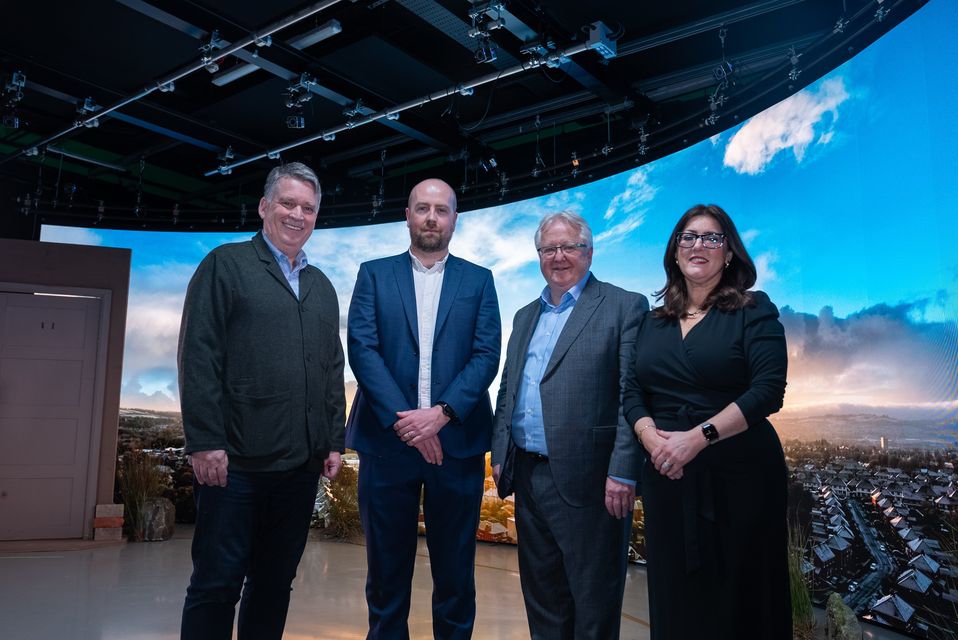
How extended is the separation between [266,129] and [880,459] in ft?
18.1

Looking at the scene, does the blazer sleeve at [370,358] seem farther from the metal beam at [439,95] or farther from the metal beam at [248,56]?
the metal beam at [248,56]

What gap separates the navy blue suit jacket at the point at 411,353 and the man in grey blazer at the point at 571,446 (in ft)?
0.35

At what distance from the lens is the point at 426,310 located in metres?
2.43

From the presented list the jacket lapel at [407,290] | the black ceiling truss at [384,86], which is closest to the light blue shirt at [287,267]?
the jacket lapel at [407,290]

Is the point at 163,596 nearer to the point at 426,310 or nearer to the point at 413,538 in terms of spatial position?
the point at 413,538

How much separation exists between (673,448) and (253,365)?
1267 millimetres

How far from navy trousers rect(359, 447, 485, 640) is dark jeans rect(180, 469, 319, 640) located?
0.77 ft

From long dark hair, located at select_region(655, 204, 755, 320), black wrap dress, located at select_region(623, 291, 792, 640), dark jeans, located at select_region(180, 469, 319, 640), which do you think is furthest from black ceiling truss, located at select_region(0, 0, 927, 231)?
dark jeans, located at select_region(180, 469, 319, 640)

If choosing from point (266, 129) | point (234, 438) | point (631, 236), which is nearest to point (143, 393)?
point (266, 129)

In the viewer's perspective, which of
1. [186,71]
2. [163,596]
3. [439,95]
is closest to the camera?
[163,596]

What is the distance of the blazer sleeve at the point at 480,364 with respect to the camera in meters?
2.28

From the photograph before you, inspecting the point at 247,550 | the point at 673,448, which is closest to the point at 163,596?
the point at 247,550

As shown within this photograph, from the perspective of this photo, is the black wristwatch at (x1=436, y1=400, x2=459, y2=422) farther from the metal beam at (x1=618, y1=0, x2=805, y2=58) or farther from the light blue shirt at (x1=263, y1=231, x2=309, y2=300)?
the metal beam at (x1=618, y1=0, x2=805, y2=58)

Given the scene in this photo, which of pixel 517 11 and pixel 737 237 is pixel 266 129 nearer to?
pixel 517 11
